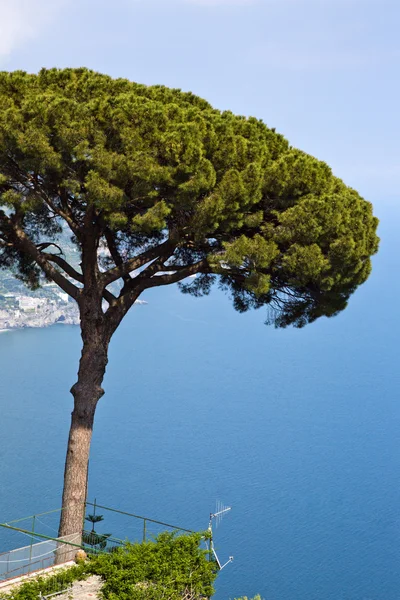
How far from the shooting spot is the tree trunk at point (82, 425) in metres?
7.00

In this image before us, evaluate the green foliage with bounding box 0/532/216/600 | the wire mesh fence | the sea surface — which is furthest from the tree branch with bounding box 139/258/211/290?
the sea surface

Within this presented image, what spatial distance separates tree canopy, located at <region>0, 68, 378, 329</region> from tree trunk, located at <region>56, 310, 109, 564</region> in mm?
333

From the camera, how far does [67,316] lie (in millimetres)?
64125

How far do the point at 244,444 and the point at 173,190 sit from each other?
28.8 m

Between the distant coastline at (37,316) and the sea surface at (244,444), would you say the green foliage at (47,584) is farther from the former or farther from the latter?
the distant coastline at (37,316)

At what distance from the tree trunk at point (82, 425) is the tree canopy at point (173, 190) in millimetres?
333

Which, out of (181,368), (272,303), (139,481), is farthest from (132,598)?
(181,368)

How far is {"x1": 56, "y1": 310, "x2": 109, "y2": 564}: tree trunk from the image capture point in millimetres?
7004

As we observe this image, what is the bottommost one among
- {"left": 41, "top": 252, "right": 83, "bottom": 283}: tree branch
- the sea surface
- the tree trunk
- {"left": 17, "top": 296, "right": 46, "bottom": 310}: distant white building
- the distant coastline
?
the tree trunk

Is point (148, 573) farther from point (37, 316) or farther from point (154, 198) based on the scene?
point (37, 316)

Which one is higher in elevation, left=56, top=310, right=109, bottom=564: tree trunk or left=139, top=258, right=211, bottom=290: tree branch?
left=139, top=258, right=211, bottom=290: tree branch

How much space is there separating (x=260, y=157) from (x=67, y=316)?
58.1 metres

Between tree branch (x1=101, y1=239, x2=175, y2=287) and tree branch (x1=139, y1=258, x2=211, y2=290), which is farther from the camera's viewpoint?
tree branch (x1=139, y1=258, x2=211, y2=290)

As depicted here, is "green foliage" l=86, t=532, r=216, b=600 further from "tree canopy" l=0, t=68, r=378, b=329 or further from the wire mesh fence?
"tree canopy" l=0, t=68, r=378, b=329
